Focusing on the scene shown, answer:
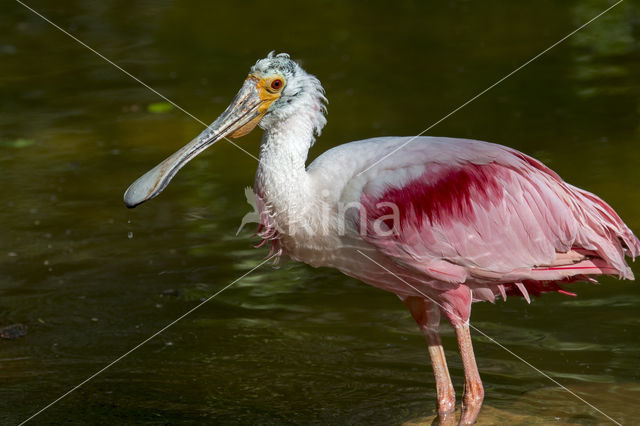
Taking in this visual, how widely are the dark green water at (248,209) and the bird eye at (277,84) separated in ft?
5.27

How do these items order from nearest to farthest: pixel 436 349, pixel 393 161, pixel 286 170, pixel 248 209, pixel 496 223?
pixel 286 170 → pixel 393 161 → pixel 496 223 → pixel 436 349 → pixel 248 209

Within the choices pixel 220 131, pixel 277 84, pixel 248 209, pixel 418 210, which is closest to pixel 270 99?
pixel 277 84

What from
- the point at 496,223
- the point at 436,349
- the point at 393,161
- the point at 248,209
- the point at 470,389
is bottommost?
the point at 470,389

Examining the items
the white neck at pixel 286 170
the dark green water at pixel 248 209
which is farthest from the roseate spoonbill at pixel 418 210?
the dark green water at pixel 248 209

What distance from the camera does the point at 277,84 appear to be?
5.20 m

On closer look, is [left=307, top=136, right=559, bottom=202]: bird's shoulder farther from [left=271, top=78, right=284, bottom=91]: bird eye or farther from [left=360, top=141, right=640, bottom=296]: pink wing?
[left=271, top=78, right=284, bottom=91]: bird eye

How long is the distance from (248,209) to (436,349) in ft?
9.82

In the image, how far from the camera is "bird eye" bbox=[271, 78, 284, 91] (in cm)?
518

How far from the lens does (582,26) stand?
39.3 ft

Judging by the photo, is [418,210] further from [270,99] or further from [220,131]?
[220,131]

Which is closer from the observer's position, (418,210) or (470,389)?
(418,210)

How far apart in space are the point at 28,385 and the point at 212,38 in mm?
7795

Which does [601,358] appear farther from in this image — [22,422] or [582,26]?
[582,26]

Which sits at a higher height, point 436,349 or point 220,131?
point 220,131
